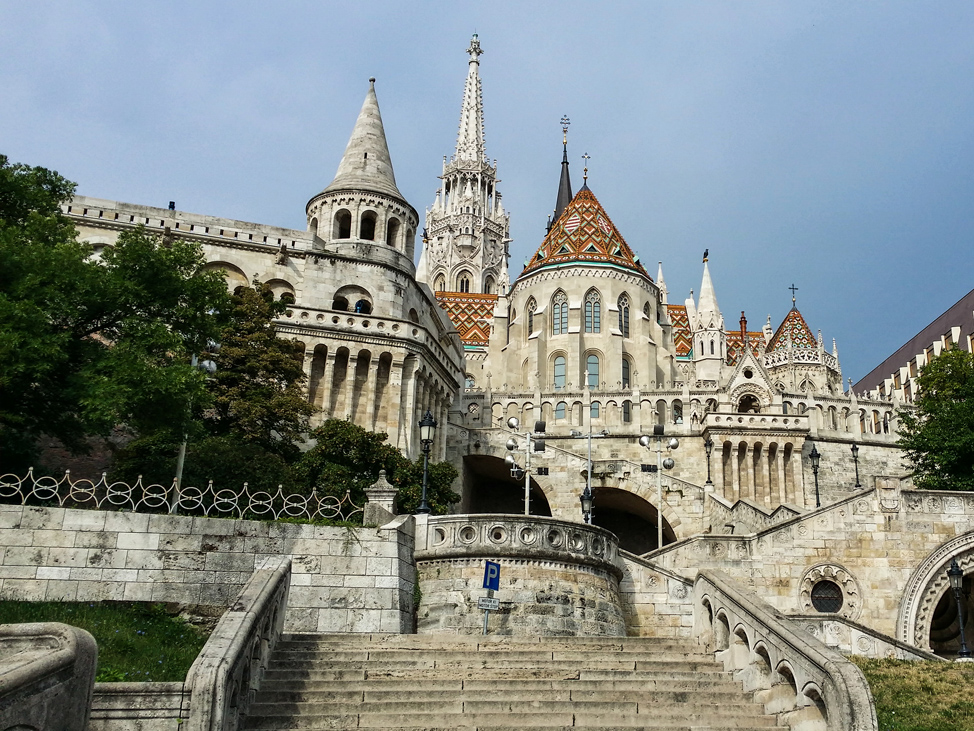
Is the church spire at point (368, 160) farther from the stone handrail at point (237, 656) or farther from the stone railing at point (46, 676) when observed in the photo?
the stone railing at point (46, 676)

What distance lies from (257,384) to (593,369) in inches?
1032

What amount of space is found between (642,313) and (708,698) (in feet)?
136

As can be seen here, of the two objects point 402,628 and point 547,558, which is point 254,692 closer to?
point 402,628

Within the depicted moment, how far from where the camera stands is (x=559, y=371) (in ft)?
166

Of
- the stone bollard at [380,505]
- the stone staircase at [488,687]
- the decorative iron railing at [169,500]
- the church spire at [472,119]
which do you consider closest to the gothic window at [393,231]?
the decorative iron railing at [169,500]

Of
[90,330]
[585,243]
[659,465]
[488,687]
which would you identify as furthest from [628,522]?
[488,687]

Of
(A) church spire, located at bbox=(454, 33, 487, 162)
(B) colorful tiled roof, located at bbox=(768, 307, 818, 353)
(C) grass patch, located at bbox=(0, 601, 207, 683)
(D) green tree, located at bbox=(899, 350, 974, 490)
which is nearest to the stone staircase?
(C) grass patch, located at bbox=(0, 601, 207, 683)

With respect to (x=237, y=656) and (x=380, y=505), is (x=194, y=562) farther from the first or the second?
(x=237, y=656)

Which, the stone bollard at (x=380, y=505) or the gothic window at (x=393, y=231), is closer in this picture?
the stone bollard at (x=380, y=505)

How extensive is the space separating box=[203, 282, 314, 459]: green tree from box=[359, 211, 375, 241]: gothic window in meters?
7.80

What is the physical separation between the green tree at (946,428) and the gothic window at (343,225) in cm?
2203

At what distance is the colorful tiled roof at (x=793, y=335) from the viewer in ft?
189

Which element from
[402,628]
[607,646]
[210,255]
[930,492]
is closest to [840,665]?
[607,646]

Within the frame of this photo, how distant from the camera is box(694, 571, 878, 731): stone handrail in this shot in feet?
32.7
